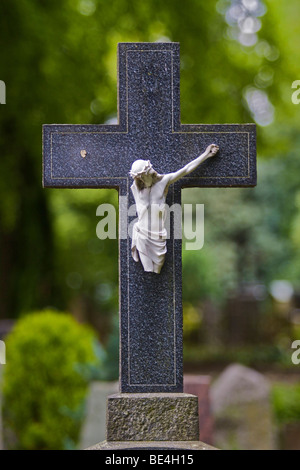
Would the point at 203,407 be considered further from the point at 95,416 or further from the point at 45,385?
the point at 45,385

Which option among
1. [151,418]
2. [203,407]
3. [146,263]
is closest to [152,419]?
[151,418]

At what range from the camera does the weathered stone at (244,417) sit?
31.3 ft

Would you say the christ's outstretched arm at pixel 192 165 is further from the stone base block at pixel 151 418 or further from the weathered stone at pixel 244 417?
the weathered stone at pixel 244 417

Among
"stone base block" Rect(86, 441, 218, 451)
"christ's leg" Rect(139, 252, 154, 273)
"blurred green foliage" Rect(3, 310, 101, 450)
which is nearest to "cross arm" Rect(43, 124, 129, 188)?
"christ's leg" Rect(139, 252, 154, 273)

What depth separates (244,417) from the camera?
31.5ft

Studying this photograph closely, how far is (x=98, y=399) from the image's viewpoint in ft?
32.5

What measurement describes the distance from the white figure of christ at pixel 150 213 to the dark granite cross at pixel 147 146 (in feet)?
0.37

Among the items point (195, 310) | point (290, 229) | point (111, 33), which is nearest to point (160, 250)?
point (111, 33)

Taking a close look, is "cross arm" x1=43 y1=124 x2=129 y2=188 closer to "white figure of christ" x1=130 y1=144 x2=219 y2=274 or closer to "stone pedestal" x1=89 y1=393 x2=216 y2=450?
"white figure of christ" x1=130 y1=144 x2=219 y2=274

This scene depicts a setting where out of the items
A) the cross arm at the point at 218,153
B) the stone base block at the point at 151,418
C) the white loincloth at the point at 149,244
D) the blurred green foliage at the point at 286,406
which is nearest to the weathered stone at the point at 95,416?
the blurred green foliage at the point at 286,406

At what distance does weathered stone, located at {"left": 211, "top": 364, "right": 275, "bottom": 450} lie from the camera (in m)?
9.55

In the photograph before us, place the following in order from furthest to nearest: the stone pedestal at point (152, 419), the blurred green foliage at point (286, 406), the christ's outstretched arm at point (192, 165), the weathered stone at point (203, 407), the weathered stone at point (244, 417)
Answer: the blurred green foliage at point (286, 406) < the weathered stone at point (244, 417) < the weathered stone at point (203, 407) < the christ's outstretched arm at point (192, 165) < the stone pedestal at point (152, 419)
